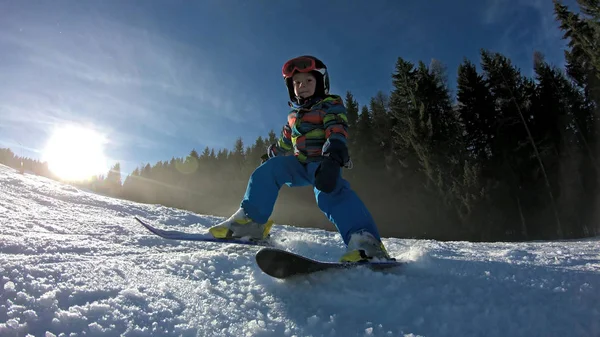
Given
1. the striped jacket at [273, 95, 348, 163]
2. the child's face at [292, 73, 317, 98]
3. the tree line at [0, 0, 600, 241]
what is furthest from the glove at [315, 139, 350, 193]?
the tree line at [0, 0, 600, 241]

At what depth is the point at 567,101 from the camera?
18234mm

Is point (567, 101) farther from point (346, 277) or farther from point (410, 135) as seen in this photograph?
point (346, 277)

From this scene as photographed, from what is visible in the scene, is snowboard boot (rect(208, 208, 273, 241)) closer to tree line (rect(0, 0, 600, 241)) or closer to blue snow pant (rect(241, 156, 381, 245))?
blue snow pant (rect(241, 156, 381, 245))

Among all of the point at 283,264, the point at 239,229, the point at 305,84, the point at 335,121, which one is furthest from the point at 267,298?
the point at 305,84

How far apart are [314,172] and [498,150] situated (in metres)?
19.3

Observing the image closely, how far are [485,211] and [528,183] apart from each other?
346 cm

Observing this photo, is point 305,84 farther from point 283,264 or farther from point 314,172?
point 283,264

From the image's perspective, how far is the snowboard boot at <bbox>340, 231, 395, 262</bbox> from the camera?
1.73 metres

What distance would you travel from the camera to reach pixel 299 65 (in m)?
2.71

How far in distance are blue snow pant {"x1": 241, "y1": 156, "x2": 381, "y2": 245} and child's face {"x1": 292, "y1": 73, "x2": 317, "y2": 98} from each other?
0.61 metres

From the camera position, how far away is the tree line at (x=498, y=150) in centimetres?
1599

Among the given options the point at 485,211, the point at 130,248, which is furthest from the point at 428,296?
the point at 485,211

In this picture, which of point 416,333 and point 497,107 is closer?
point 416,333

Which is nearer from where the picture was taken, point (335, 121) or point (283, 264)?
point (283, 264)
